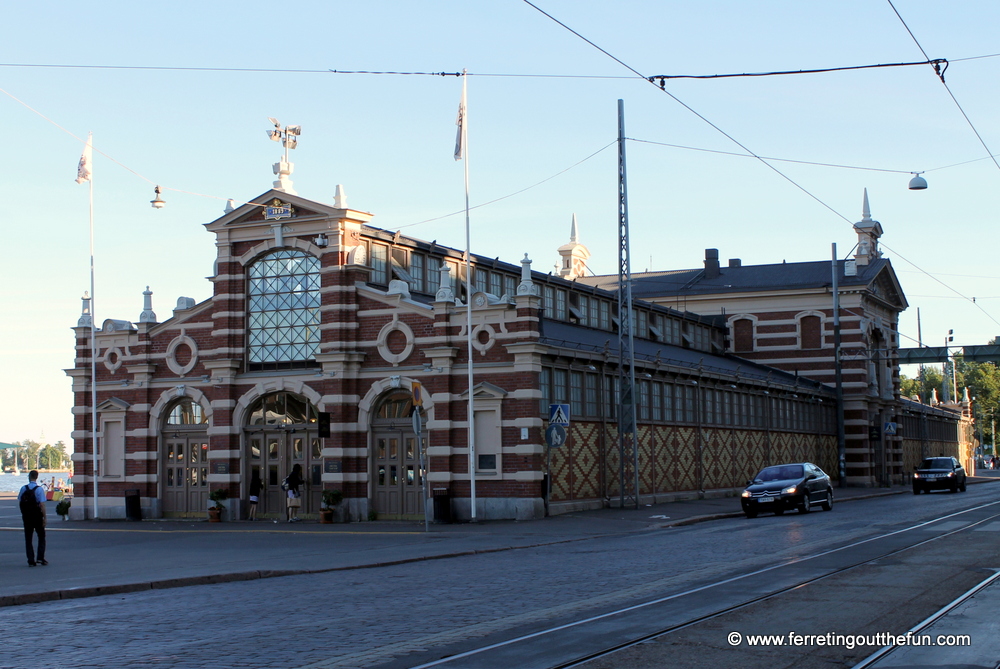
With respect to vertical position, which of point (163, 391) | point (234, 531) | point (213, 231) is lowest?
point (234, 531)

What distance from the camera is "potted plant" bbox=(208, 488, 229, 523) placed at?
118 ft

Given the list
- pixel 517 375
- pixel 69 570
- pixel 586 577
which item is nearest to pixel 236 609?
pixel 586 577

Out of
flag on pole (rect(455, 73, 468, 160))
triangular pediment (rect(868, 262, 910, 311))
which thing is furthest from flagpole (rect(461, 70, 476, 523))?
triangular pediment (rect(868, 262, 910, 311))

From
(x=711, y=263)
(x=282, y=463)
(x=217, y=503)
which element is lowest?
(x=217, y=503)

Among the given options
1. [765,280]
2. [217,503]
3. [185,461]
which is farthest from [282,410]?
[765,280]

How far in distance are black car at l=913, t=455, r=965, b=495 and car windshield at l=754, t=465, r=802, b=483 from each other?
64.4ft

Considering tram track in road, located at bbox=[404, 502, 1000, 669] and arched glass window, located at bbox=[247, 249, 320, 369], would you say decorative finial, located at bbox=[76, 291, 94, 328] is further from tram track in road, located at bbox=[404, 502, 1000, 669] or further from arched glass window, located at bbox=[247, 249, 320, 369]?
tram track in road, located at bbox=[404, 502, 1000, 669]

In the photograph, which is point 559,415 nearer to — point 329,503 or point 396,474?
point 396,474

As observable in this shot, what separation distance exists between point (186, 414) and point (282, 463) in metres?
4.28

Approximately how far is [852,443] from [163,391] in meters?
40.3

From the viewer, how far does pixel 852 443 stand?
6325 cm

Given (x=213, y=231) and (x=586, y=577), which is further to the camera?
(x=213, y=231)

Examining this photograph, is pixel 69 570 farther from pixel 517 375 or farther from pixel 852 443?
pixel 852 443

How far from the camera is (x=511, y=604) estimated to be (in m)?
13.6
